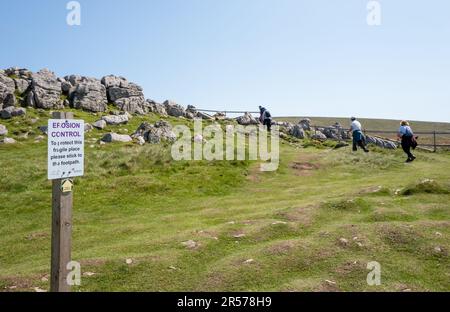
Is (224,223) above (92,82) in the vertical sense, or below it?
below

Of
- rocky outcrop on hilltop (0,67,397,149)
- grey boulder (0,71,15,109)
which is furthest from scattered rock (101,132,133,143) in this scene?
grey boulder (0,71,15,109)

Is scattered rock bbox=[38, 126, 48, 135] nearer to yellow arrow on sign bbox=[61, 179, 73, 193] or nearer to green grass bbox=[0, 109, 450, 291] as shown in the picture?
green grass bbox=[0, 109, 450, 291]

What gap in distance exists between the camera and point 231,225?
48.5 ft

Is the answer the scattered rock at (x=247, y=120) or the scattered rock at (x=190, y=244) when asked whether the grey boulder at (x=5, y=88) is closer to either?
the scattered rock at (x=247, y=120)

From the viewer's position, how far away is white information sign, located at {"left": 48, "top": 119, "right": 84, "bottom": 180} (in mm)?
7938

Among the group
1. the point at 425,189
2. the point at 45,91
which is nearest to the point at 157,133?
the point at 45,91

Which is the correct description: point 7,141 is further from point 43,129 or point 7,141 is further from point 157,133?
point 157,133

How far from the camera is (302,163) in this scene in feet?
101

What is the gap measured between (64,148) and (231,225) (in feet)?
26.2

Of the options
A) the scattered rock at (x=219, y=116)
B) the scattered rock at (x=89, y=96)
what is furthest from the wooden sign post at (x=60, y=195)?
the scattered rock at (x=219, y=116)

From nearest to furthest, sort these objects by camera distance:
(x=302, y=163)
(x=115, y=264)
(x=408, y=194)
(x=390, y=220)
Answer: (x=115, y=264) → (x=390, y=220) → (x=408, y=194) → (x=302, y=163)

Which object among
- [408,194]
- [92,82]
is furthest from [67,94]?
[408,194]
